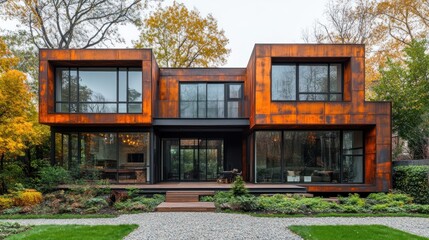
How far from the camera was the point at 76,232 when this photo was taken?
24.3 ft

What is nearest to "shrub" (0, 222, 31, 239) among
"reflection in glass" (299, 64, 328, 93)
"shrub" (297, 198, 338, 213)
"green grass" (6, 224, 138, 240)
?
"green grass" (6, 224, 138, 240)

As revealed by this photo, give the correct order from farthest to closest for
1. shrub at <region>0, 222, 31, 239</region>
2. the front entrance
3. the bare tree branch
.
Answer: the bare tree branch
the front entrance
shrub at <region>0, 222, 31, 239</region>

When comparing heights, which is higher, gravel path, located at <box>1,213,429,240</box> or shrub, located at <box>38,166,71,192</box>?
shrub, located at <box>38,166,71,192</box>

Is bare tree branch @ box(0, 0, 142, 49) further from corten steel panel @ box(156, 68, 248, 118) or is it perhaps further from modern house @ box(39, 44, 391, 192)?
corten steel panel @ box(156, 68, 248, 118)

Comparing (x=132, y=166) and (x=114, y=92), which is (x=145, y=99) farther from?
(x=132, y=166)

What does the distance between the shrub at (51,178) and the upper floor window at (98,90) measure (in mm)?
2800

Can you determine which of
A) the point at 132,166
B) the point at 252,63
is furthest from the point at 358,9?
the point at 132,166

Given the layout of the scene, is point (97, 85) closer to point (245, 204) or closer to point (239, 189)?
point (239, 189)

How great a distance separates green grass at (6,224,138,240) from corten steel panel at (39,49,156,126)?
6689 millimetres

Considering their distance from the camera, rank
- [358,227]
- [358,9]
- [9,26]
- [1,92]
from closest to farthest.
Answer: [358,227] → [1,92] → [9,26] → [358,9]

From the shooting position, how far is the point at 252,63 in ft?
47.9

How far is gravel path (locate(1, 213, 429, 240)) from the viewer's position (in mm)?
7238

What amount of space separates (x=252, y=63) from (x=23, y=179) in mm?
11723

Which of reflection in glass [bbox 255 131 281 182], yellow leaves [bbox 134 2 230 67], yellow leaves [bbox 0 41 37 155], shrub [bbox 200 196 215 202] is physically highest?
yellow leaves [bbox 134 2 230 67]
